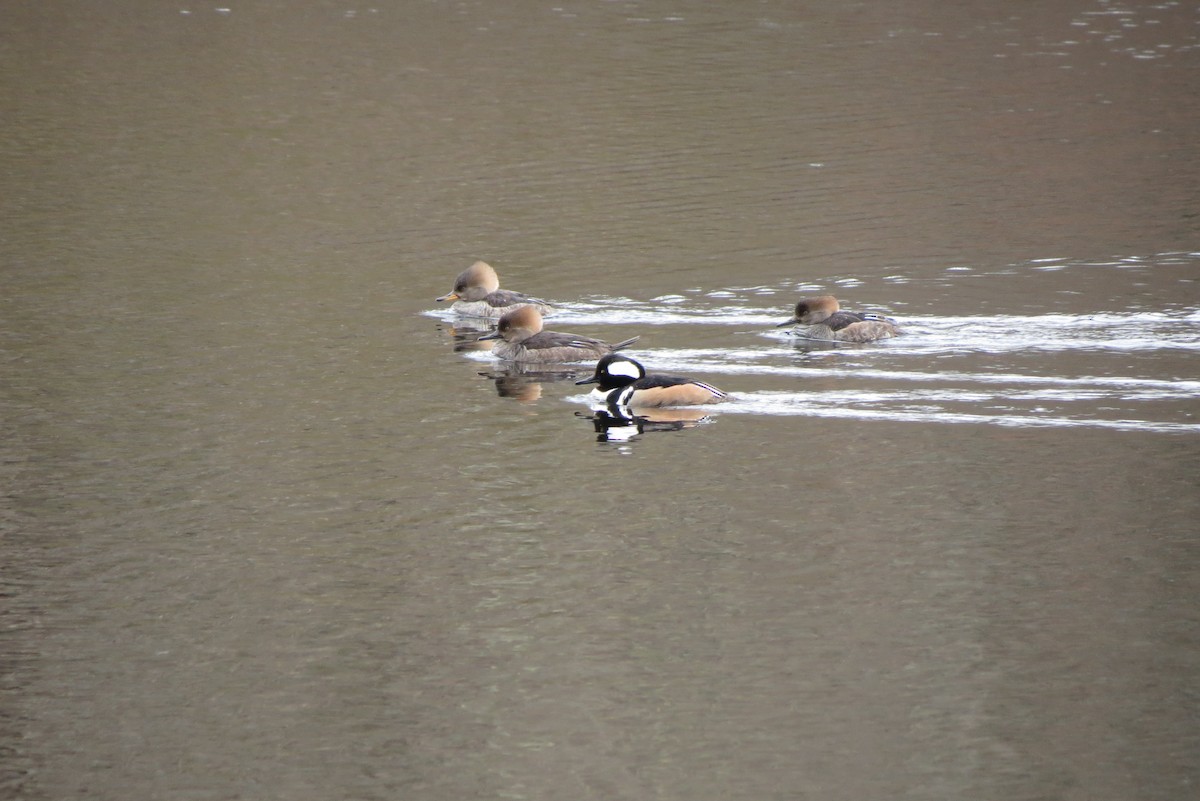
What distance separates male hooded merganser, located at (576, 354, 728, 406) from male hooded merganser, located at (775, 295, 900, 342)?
182 centimetres

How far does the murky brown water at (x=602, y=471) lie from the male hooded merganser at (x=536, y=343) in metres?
0.53

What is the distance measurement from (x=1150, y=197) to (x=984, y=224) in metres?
2.48

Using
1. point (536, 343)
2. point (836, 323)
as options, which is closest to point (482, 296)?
point (536, 343)

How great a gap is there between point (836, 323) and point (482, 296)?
351 cm

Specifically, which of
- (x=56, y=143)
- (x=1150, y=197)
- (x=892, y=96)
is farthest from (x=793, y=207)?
(x=56, y=143)

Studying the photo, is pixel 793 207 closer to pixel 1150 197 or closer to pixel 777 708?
pixel 1150 197

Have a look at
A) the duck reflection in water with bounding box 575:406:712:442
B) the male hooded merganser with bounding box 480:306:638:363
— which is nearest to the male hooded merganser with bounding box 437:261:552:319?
the male hooded merganser with bounding box 480:306:638:363

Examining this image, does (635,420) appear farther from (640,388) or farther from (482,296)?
(482,296)

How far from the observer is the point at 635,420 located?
41.3 ft

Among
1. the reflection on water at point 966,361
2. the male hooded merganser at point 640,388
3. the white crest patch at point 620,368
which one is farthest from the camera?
the white crest patch at point 620,368

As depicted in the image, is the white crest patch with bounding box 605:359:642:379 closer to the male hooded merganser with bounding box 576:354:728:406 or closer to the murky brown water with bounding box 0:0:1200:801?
the male hooded merganser with bounding box 576:354:728:406

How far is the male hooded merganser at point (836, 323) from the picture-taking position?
14.4 m

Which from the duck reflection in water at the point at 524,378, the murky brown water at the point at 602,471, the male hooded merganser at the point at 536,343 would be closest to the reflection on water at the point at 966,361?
the murky brown water at the point at 602,471

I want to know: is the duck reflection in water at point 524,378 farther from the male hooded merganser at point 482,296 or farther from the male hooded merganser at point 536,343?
the male hooded merganser at point 482,296
